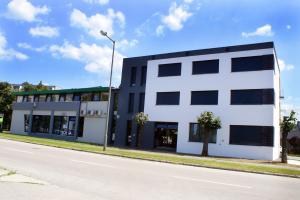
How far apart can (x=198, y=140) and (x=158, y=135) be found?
5.16m

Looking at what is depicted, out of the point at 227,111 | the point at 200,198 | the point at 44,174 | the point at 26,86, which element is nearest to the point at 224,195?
the point at 200,198

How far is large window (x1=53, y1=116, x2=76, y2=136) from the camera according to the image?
142 ft

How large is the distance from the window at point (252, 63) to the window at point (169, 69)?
6.05 m

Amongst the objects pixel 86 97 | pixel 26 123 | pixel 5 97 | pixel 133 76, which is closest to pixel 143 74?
pixel 133 76

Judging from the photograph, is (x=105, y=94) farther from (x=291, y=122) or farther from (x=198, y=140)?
(x=291, y=122)

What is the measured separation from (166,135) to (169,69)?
7.02 m

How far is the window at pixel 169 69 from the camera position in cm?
3375

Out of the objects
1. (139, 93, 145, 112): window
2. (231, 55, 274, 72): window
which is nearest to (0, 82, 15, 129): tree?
(139, 93, 145, 112): window

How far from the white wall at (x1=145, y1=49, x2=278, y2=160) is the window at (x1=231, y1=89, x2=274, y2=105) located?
37 centimetres

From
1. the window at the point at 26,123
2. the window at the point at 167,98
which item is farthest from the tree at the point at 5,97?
the window at the point at 167,98

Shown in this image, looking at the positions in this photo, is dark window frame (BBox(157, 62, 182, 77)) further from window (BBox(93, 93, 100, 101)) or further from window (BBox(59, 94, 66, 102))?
Result: window (BBox(59, 94, 66, 102))

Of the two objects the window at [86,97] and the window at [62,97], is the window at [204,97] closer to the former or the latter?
the window at [86,97]

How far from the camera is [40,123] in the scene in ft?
161

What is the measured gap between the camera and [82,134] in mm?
41750
